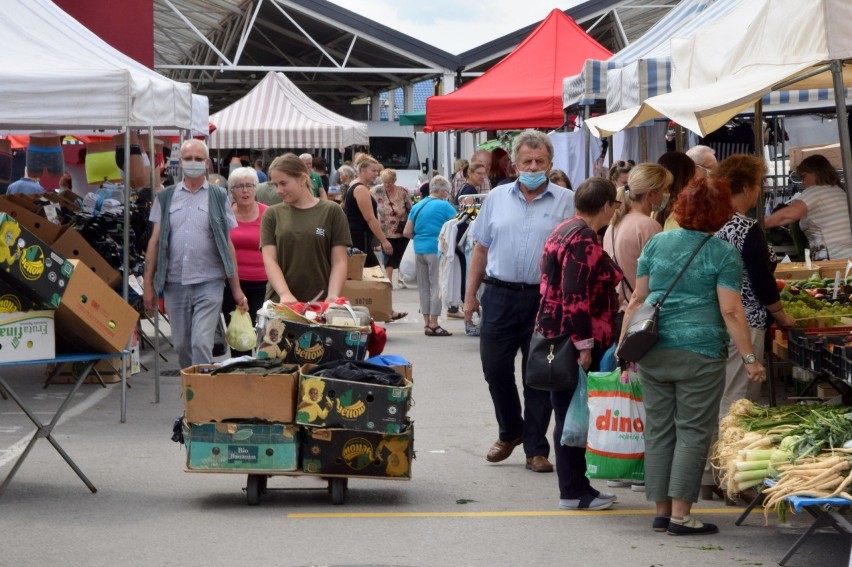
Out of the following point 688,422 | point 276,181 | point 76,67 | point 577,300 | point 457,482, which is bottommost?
point 457,482

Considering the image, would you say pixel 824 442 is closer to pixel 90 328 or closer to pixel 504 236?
pixel 504 236

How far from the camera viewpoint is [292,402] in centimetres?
708

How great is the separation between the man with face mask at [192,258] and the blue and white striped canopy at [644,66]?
328cm

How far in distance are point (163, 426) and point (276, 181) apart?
267 centimetres

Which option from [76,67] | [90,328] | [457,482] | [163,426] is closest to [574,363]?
[457,482]

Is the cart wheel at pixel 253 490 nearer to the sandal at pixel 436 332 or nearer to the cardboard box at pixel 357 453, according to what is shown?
the cardboard box at pixel 357 453

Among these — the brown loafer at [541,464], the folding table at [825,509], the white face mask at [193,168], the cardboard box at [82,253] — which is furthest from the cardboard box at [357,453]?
the cardboard box at [82,253]

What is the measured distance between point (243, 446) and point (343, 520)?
2.19 ft

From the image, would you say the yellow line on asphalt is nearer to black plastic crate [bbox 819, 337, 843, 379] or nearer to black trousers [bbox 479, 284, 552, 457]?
black trousers [bbox 479, 284, 552, 457]

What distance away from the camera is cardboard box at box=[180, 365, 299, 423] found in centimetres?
703

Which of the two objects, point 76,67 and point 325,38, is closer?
point 76,67

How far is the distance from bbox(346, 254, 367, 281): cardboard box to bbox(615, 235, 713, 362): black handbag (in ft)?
27.9

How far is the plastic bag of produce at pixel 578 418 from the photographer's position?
6.96 meters

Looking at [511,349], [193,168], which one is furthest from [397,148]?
[511,349]
